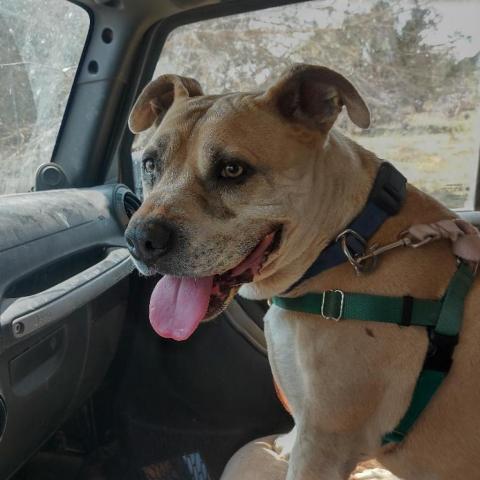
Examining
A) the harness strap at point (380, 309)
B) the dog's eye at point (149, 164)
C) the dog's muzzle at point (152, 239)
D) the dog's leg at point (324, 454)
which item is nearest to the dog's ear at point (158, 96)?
the dog's eye at point (149, 164)

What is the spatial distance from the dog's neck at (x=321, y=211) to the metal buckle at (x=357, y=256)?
2.4 inches

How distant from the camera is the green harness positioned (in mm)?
1602

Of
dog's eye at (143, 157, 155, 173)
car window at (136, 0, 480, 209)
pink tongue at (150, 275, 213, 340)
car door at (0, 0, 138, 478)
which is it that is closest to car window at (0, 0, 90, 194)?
car door at (0, 0, 138, 478)

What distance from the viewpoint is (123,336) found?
113 inches

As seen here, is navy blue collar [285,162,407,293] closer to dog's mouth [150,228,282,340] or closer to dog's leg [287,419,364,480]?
dog's mouth [150,228,282,340]

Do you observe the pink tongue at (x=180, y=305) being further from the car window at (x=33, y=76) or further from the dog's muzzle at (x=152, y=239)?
the car window at (x=33, y=76)

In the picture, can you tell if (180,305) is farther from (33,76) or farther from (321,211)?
(33,76)

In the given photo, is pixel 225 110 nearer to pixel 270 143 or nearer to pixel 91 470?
pixel 270 143

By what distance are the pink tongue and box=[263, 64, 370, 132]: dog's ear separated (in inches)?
21.1

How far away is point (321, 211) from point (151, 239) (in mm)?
480

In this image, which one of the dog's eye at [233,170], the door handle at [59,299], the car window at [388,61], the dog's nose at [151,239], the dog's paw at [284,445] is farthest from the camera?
the car window at [388,61]

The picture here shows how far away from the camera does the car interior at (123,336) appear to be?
7.86 ft

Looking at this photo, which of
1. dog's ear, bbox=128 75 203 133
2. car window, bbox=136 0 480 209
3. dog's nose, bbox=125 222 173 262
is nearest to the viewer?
dog's nose, bbox=125 222 173 262

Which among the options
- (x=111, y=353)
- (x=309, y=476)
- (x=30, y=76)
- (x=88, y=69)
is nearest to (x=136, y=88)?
(x=88, y=69)
